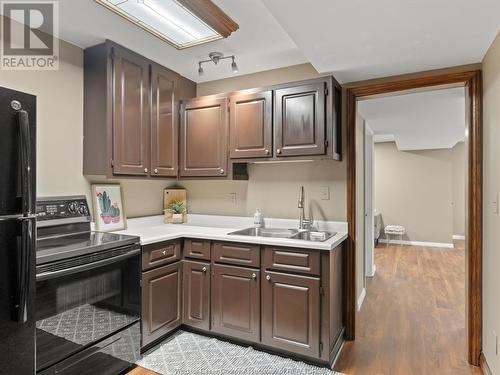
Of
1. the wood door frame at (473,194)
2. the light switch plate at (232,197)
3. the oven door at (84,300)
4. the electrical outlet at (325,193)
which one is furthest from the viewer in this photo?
the light switch plate at (232,197)

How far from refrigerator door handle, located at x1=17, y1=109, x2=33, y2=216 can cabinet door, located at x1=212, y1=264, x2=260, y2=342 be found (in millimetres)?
1409

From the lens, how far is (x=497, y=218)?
6.17ft

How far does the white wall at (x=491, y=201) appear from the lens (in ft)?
6.20

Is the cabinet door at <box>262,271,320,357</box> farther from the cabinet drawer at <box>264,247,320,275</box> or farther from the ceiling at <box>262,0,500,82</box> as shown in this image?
the ceiling at <box>262,0,500,82</box>

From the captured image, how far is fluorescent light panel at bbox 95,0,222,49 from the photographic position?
185 cm

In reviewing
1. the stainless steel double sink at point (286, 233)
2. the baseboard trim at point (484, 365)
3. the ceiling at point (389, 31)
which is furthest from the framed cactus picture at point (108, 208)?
the baseboard trim at point (484, 365)

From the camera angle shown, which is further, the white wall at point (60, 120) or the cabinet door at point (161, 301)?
the cabinet door at point (161, 301)

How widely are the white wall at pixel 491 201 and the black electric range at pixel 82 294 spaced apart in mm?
2318

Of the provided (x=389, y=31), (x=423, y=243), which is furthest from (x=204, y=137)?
(x=423, y=243)

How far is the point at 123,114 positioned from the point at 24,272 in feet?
4.63

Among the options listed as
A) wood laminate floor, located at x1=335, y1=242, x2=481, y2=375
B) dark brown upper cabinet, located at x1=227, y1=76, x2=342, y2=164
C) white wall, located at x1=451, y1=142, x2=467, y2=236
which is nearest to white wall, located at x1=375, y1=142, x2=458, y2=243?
white wall, located at x1=451, y1=142, x2=467, y2=236

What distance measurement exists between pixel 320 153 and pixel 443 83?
1067 mm

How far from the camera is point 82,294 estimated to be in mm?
1881

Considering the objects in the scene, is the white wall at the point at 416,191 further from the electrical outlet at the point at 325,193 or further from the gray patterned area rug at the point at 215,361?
the gray patterned area rug at the point at 215,361
